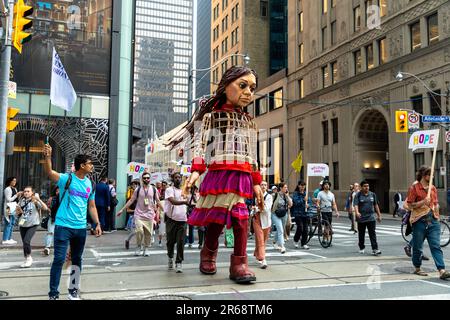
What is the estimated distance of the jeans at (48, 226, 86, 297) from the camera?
206 inches

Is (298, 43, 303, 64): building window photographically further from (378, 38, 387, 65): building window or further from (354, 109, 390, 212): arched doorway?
(354, 109, 390, 212): arched doorway

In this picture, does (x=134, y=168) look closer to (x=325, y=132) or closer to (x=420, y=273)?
(x=420, y=273)

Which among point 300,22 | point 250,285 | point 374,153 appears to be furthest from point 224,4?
point 250,285

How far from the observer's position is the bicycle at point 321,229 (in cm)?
1148

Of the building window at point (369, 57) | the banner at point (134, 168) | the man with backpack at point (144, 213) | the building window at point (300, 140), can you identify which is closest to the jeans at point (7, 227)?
the man with backpack at point (144, 213)

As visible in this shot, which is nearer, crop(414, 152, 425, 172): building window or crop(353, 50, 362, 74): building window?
crop(414, 152, 425, 172): building window

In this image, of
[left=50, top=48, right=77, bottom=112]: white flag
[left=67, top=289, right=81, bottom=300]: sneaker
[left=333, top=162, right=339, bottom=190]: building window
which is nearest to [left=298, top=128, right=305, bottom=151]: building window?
[left=333, top=162, right=339, bottom=190]: building window

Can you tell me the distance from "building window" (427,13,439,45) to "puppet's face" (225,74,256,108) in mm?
23216

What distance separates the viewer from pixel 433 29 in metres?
26.1

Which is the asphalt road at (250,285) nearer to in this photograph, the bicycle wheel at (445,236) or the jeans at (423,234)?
the jeans at (423,234)

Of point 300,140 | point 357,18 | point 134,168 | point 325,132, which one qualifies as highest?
point 357,18

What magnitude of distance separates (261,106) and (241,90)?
45160mm

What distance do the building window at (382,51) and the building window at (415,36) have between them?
2.47 m
